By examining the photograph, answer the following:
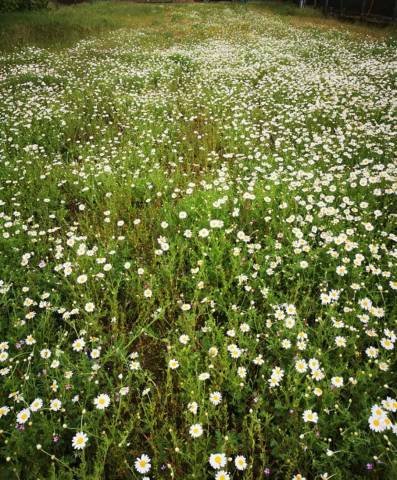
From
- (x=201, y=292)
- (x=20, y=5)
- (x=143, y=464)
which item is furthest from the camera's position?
(x=20, y=5)

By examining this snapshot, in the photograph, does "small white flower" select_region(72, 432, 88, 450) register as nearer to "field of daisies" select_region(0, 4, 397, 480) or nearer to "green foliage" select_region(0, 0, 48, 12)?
"field of daisies" select_region(0, 4, 397, 480)

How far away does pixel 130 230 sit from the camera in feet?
14.1

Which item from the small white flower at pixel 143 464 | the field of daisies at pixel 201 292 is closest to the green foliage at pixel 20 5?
the field of daisies at pixel 201 292

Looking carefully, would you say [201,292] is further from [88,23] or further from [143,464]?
[88,23]

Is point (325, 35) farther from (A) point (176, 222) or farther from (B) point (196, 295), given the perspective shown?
(B) point (196, 295)

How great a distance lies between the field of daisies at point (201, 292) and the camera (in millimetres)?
2281

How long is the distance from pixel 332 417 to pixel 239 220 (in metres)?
2.47

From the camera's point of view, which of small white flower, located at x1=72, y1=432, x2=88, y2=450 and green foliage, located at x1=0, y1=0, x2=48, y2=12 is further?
green foliage, located at x1=0, y1=0, x2=48, y2=12

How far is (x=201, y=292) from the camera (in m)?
3.40

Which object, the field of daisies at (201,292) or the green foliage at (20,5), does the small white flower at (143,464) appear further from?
the green foliage at (20,5)

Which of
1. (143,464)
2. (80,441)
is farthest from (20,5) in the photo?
(143,464)

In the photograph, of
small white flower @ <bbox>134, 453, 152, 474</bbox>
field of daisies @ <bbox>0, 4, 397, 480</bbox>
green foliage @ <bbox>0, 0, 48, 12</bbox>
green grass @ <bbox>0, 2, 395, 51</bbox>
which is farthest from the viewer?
green foliage @ <bbox>0, 0, 48, 12</bbox>

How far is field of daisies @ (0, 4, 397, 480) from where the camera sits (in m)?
2.28

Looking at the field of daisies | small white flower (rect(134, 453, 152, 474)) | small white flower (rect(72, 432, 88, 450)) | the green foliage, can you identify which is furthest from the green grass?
small white flower (rect(134, 453, 152, 474))
